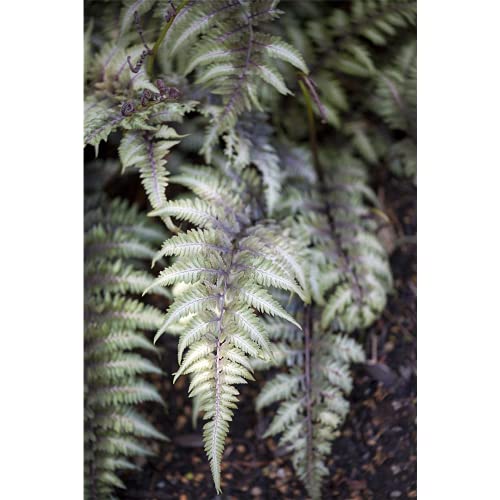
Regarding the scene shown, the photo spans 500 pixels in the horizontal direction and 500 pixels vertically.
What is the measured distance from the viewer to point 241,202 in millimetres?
1478

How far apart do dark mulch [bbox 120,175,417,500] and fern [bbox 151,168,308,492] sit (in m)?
0.46

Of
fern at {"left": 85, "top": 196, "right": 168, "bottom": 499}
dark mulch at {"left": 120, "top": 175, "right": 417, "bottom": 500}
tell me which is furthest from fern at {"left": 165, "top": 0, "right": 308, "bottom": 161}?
dark mulch at {"left": 120, "top": 175, "right": 417, "bottom": 500}

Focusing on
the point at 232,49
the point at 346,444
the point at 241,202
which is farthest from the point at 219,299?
the point at 346,444

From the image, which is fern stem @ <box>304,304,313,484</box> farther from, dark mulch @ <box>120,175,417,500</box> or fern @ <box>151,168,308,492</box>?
fern @ <box>151,168,308,492</box>

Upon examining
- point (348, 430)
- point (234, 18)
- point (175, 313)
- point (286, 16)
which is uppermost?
point (286, 16)

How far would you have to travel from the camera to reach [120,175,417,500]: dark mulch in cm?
152

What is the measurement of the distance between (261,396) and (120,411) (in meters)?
0.32

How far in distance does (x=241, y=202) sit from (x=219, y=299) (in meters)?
0.36

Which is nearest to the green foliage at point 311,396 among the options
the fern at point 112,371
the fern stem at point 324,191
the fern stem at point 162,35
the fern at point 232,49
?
the fern stem at point 324,191

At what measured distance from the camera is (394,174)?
1836 millimetres

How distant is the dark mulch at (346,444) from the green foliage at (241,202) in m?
0.08
